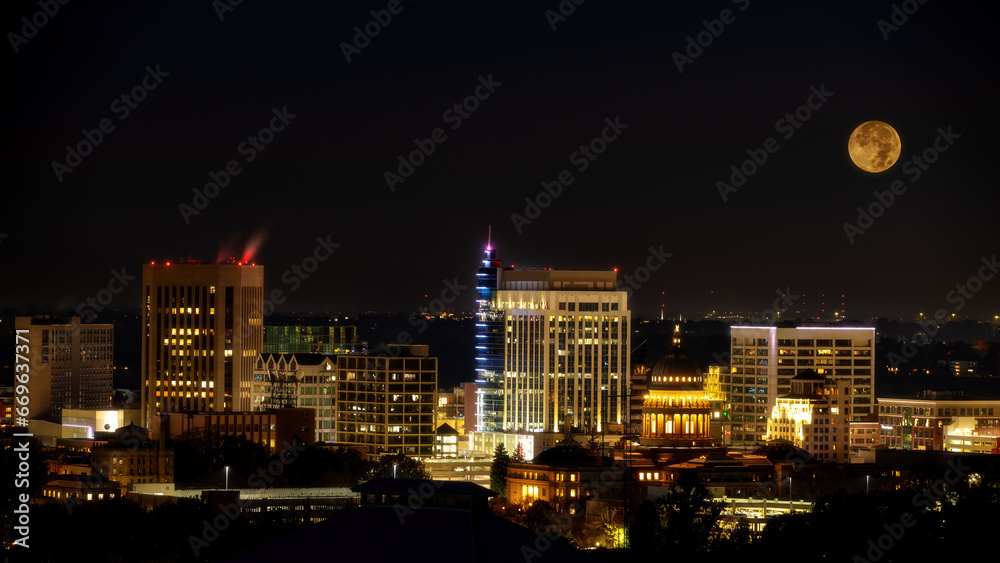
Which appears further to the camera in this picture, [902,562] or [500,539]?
[902,562]

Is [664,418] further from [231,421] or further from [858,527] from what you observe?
[858,527]

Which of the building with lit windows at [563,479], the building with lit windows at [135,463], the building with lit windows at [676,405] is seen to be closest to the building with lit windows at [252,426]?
the building with lit windows at [135,463]

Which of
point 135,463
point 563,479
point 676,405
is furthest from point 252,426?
point 676,405

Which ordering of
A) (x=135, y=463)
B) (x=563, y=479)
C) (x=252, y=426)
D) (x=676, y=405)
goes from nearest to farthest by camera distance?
(x=563, y=479) → (x=135, y=463) → (x=676, y=405) → (x=252, y=426)

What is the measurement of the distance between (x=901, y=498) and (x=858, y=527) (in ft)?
36.8

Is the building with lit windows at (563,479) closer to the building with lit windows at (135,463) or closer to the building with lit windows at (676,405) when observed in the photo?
the building with lit windows at (676,405)

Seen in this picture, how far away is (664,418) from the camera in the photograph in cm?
18938

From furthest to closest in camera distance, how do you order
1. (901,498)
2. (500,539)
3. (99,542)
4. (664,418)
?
(664,418) < (901,498) < (99,542) < (500,539)

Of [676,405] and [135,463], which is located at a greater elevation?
[676,405]

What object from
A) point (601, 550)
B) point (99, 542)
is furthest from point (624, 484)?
point (99, 542)

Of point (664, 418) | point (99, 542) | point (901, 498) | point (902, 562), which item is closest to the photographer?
point (902, 562)

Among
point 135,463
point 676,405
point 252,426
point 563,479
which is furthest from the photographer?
point 252,426

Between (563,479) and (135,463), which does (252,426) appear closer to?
(135,463)

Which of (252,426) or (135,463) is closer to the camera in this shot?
(135,463)
